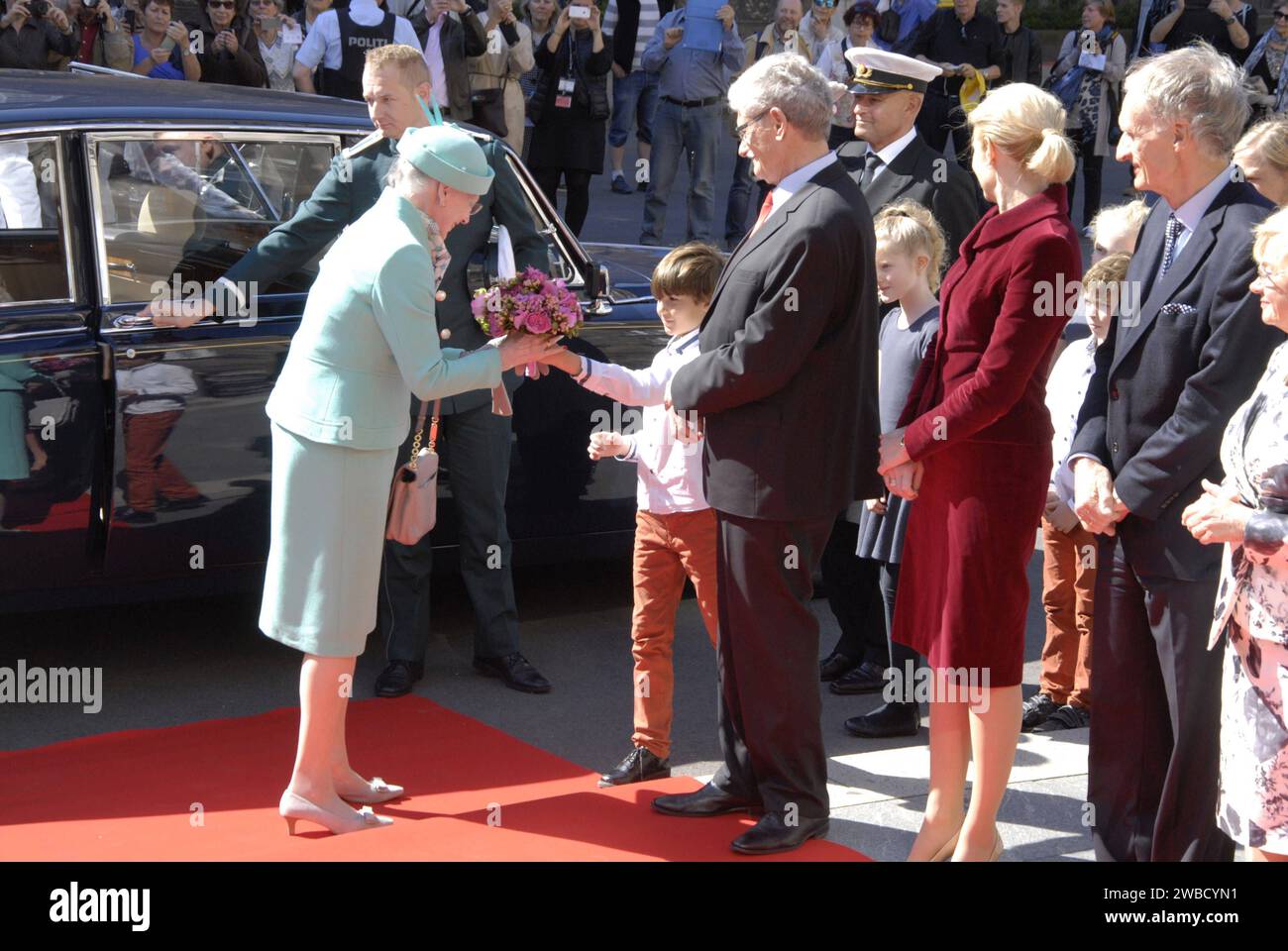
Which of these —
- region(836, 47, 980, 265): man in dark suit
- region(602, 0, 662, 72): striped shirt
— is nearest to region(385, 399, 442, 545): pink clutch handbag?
region(836, 47, 980, 265): man in dark suit

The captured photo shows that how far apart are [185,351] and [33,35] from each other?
22.1 ft

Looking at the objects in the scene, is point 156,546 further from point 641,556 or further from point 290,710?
point 641,556

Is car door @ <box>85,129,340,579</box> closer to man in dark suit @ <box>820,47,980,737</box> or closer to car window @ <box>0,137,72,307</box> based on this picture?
car window @ <box>0,137,72,307</box>

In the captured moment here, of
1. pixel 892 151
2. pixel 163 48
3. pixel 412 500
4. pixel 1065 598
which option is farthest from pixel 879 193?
pixel 163 48

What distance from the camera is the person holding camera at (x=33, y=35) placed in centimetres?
1070

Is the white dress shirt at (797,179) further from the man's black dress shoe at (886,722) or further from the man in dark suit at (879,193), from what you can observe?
the man's black dress shoe at (886,722)

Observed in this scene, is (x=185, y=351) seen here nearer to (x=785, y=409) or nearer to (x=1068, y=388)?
(x=785, y=409)

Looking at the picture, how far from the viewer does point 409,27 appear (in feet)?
31.8

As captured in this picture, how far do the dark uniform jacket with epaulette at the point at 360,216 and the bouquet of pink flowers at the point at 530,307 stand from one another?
1040 millimetres

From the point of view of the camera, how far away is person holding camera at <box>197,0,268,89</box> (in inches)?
413

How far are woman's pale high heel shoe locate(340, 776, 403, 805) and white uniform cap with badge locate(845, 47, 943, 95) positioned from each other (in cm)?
299

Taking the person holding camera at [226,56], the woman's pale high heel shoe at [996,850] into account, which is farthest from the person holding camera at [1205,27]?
the woman's pale high heel shoe at [996,850]

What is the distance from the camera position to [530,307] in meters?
4.33

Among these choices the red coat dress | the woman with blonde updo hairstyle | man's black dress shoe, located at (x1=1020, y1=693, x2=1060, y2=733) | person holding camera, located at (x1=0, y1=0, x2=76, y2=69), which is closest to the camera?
the red coat dress
